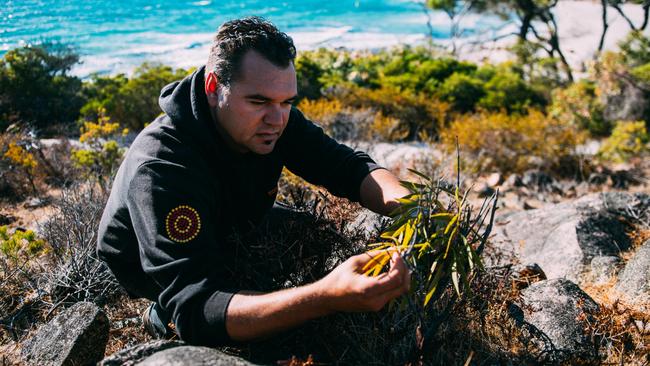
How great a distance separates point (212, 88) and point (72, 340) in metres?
1.32

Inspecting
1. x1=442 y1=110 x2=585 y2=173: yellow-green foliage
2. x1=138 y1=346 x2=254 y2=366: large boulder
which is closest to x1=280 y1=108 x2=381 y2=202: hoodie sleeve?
x1=138 y1=346 x2=254 y2=366: large boulder

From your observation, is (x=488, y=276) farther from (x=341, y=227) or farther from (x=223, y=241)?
(x=223, y=241)

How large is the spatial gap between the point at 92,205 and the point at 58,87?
7175mm

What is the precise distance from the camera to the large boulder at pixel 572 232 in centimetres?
396

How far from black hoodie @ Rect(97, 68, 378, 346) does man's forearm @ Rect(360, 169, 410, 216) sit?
0.06m

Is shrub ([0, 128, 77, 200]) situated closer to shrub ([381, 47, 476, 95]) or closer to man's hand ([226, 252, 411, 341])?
man's hand ([226, 252, 411, 341])

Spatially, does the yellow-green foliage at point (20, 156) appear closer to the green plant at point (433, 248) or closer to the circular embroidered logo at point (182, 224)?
the circular embroidered logo at point (182, 224)

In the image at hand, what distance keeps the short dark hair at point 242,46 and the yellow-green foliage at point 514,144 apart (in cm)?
577

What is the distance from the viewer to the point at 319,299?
5.77 feet

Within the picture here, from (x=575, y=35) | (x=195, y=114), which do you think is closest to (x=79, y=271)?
(x=195, y=114)

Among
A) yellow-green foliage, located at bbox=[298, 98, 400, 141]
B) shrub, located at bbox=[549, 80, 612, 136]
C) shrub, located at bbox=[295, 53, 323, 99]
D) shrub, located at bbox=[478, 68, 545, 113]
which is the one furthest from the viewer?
shrub, located at bbox=[478, 68, 545, 113]

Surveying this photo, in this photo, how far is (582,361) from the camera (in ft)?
7.68

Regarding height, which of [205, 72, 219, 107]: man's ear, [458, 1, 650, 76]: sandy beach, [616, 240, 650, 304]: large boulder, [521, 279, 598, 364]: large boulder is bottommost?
[458, 1, 650, 76]: sandy beach

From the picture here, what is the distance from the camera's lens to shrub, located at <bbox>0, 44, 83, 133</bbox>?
8.81 m
